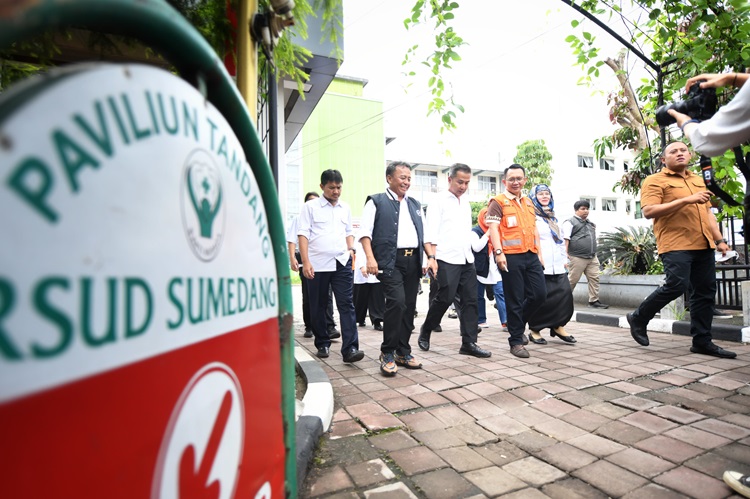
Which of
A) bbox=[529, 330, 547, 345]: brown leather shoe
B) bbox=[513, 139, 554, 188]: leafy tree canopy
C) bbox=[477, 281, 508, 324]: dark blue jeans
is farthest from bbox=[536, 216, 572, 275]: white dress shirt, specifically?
bbox=[513, 139, 554, 188]: leafy tree canopy

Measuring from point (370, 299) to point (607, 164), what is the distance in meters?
28.8

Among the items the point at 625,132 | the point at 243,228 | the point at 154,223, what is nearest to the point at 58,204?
the point at 154,223

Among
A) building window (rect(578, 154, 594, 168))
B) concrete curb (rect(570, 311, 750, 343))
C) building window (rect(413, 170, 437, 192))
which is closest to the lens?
concrete curb (rect(570, 311, 750, 343))

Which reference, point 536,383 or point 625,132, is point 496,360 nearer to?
point 536,383

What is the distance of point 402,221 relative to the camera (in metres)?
3.85

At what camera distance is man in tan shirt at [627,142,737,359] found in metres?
3.86

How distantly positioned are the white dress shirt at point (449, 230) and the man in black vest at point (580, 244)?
3.66 meters

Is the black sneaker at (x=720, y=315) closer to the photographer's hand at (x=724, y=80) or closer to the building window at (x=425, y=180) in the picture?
the photographer's hand at (x=724, y=80)

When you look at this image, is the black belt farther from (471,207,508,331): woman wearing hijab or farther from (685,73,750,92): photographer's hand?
(685,73,750,92): photographer's hand

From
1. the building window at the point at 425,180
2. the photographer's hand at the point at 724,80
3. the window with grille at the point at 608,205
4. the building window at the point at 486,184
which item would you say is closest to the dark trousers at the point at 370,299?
the photographer's hand at the point at 724,80

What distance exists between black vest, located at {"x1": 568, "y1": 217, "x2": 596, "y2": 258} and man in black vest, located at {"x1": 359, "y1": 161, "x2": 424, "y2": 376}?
174 inches

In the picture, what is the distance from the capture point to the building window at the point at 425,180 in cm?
3197

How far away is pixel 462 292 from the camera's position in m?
4.22

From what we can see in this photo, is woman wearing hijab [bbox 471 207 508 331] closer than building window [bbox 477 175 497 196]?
Yes
